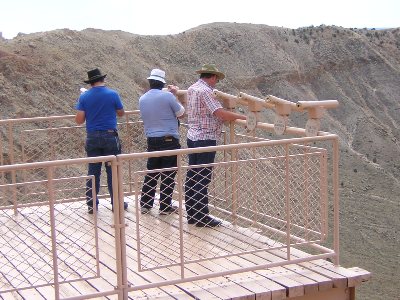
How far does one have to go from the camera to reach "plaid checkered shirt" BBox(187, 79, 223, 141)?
24.9 ft

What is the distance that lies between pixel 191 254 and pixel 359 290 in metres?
14.9

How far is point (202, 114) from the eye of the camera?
7684 mm

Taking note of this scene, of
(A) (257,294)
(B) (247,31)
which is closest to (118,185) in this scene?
(A) (257,294)

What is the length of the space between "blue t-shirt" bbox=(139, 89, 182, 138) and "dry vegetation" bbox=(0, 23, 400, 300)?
13648 mm

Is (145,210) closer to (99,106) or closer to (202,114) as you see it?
(99,106)

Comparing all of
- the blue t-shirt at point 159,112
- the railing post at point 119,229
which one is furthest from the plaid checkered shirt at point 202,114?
the railing post at point 119,229

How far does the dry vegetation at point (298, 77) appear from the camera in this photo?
25.0 m

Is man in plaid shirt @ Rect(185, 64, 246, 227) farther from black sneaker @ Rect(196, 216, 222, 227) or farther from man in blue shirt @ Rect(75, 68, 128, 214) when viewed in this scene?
man in blue shirt @ Rect(75, 68, 128, 214)

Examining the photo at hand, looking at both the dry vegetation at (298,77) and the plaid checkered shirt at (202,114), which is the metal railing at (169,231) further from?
the dry vegetation at (298,77)

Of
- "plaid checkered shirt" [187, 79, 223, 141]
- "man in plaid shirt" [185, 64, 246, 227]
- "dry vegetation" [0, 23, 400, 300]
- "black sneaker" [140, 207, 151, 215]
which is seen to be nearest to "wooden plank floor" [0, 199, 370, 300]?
"black sneaker" [140, 207, 151, 215]

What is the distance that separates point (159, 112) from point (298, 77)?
34978 millimetres

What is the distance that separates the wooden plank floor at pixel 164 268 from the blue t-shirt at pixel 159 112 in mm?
1103

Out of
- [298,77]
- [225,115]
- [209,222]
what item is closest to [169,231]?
→ [209,222]

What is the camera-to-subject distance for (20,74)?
2530cm
